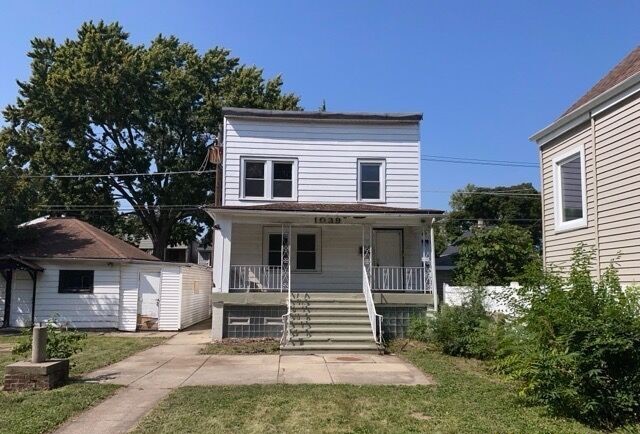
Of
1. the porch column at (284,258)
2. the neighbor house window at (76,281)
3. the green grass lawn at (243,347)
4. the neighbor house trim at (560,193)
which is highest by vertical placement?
the neighbor house trim at (560,193)

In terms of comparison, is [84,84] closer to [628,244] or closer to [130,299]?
[130,299]

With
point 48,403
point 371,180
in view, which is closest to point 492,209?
point 371,180

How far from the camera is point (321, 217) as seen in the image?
15414 millimetres

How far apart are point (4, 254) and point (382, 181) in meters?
14.0

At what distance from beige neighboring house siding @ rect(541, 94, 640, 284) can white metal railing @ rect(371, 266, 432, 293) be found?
237 inches

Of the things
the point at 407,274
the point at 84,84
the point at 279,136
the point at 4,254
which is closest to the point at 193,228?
the point at 84,84

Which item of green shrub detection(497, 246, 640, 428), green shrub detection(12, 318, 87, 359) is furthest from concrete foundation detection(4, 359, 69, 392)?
green shrub detection(497, 246, 640, 428)

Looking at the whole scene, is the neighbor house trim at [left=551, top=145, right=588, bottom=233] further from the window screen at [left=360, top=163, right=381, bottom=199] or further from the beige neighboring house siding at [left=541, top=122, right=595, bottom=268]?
the window screen at [left=360, top=163, right=381, bottom=199]

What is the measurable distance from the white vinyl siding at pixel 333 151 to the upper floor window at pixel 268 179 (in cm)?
19

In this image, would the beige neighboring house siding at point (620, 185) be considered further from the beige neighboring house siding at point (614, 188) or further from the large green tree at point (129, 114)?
the large green tree at point (129, 114)

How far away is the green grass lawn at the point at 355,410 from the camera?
612cm

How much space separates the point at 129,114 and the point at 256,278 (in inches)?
710

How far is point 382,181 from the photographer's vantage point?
17.6 metres

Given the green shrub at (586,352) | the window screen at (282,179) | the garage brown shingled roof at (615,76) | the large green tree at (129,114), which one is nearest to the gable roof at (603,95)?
the garage brown shingled roof at (615,76)
